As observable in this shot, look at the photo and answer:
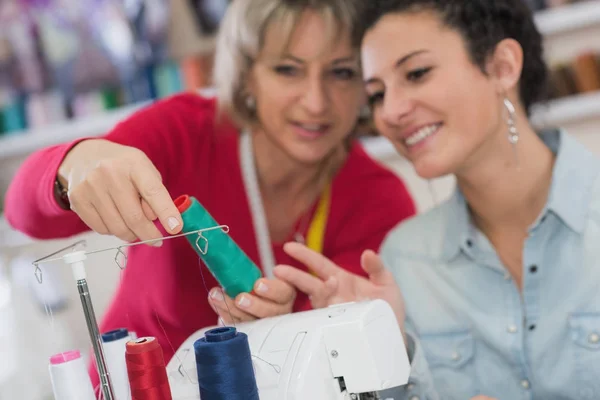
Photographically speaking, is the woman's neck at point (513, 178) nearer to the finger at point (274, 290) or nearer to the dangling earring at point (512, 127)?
the dangling earring at point (512, 127)

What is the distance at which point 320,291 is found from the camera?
109 centimetres

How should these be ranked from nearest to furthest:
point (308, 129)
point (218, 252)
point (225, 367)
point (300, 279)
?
point (225, 367)
point (218, 252)
point (300, 279)
point (308, 129)

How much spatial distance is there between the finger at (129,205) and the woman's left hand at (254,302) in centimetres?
18

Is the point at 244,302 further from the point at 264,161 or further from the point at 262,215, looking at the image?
the point at 264,161

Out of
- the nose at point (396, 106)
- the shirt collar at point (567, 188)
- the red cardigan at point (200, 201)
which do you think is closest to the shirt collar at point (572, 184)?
the shirt collar at point (567, 188)

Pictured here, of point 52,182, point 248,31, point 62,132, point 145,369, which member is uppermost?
point 62,132

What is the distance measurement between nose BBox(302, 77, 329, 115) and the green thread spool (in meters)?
0.48

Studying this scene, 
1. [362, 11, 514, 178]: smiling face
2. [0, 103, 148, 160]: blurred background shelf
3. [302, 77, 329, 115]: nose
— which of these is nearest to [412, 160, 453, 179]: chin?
[362, 11, 514, 178]: smiling face

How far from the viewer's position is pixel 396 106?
1.20 meters

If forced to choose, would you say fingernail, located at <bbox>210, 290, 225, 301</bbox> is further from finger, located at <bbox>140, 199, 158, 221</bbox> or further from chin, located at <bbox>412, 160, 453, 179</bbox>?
chin, located at <bbox>412, 160, 453, 179</bbox>

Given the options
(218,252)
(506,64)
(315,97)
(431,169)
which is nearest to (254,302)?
(218,252)

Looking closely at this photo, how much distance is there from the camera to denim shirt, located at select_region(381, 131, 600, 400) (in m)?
1.12

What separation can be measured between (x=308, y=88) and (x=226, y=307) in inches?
21.4

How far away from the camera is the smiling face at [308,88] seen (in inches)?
53.2
